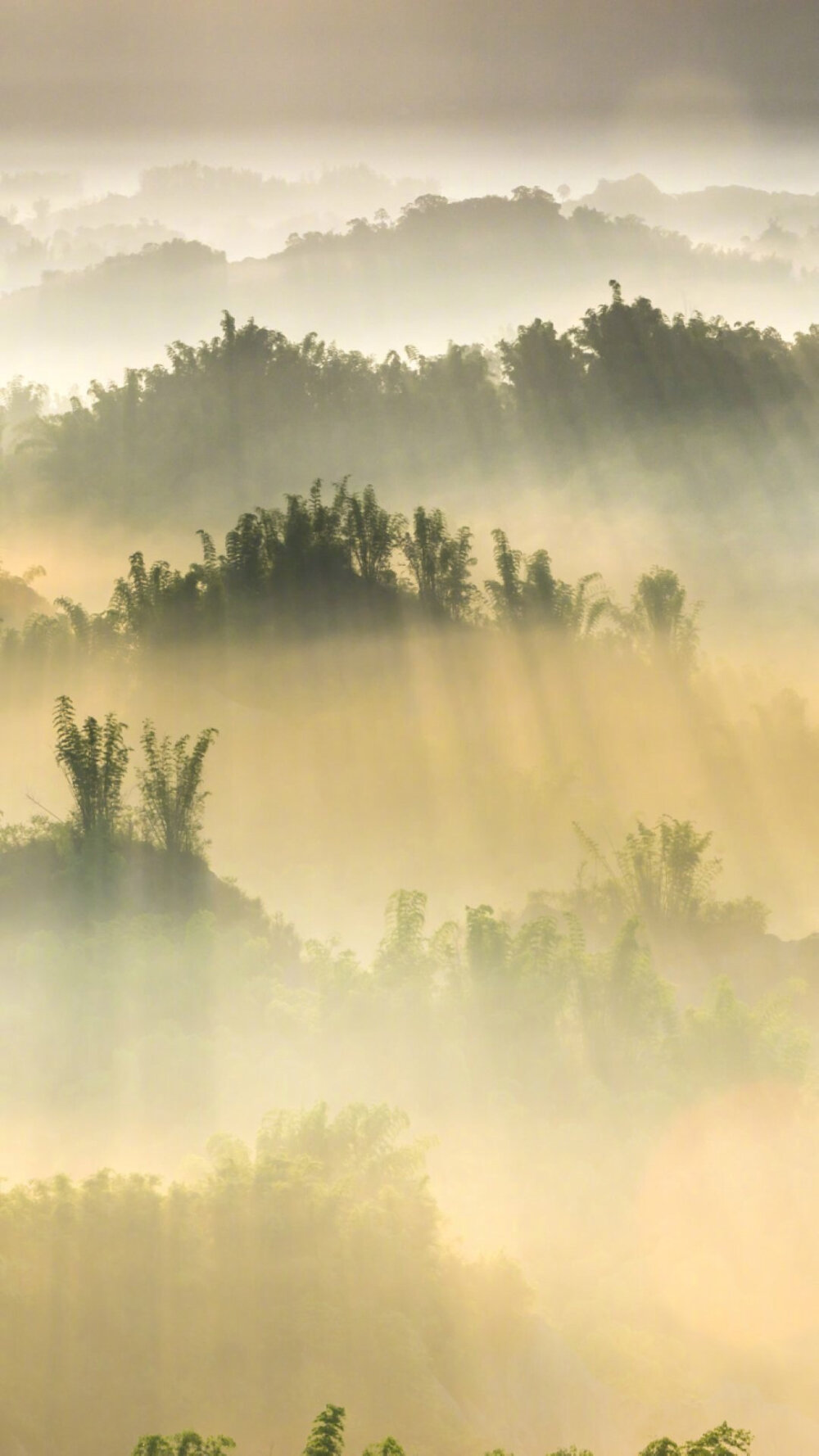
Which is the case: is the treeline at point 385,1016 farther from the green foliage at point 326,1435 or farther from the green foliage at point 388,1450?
the green foliage at point 388,1450

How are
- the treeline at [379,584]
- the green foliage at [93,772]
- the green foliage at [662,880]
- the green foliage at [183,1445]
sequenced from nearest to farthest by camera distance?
1. the green foliage at [183,1445]
2. the green foliage at [93,772]
3. the green foliage at [662,880]
4. the treeline at [379,584]

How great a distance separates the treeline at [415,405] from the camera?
49.4m

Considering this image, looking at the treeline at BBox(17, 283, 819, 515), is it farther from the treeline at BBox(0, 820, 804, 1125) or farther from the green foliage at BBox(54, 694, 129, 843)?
the treeline at BBox(0, 820, 804, 1125)

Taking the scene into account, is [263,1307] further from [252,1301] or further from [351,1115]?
[351,1115]

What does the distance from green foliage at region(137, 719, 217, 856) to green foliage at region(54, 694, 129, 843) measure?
3.18 feet

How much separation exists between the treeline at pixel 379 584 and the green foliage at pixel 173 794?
384 inches

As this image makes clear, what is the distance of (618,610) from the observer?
39094 mm

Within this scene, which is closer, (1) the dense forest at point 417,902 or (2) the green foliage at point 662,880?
(1) the dense forest at point 417,902

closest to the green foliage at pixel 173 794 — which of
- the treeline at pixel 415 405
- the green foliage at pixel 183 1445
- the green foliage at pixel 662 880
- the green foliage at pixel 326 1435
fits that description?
the green foliage at pixel 662 880

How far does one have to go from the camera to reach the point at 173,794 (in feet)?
89.4

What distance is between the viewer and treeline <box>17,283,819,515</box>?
162 feet

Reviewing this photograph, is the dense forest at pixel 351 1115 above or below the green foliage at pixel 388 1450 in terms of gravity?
above

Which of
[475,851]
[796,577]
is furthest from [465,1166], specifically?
[796,577]

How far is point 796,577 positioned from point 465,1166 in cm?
3024
